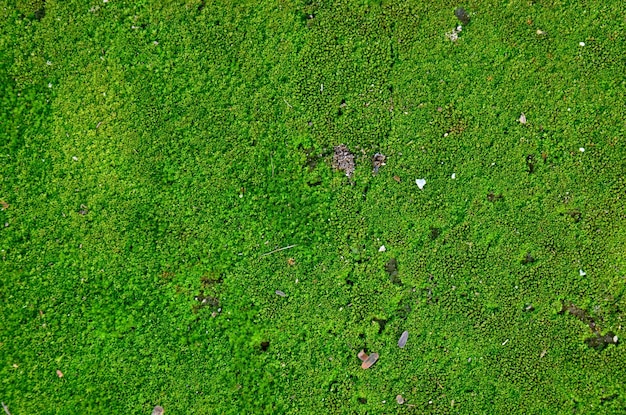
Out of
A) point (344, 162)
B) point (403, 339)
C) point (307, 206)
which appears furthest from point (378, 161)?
point (403, 339)

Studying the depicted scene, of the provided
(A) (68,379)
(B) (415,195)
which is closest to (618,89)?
(B) (415,195)

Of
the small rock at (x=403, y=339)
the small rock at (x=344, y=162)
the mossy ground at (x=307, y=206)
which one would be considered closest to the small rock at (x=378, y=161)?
the mossy ground at (x=307, y=206)

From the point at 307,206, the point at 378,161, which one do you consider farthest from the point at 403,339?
the point at 378,161

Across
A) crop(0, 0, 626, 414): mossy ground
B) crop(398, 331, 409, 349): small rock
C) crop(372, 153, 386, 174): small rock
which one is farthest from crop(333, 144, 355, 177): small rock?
crop(398, 331, 409, 349): small rock

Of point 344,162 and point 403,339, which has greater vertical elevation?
point 344,162

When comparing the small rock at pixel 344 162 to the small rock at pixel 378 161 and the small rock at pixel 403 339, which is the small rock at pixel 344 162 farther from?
the small rock at pixel 403 339

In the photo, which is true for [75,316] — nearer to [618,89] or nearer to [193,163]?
[193,163]

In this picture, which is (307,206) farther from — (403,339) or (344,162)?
(403,339)

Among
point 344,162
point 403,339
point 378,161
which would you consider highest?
point 344,162

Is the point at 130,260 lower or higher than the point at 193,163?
lower
